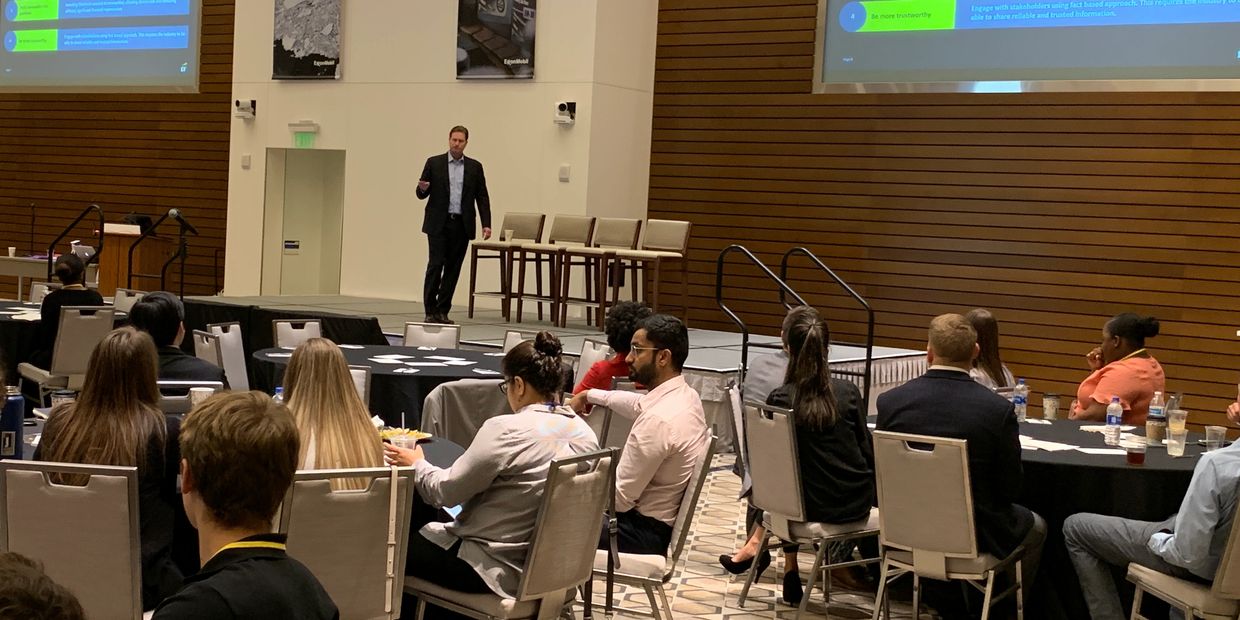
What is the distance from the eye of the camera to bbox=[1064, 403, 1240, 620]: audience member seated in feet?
12.2

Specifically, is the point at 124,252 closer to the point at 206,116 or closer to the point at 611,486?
the point at 206,116

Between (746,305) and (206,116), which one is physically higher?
(206,116)

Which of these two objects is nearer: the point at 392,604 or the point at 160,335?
the point at 392,604

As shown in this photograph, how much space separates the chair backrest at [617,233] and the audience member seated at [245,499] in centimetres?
843

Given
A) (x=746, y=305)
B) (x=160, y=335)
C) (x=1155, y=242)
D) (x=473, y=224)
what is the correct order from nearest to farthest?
(x=160, y=335) → (x=1155, y=242) → (x=473, y=224) → (x=746, y=305)

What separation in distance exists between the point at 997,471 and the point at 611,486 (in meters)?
1.39

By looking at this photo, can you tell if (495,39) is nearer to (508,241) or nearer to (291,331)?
(508,241)

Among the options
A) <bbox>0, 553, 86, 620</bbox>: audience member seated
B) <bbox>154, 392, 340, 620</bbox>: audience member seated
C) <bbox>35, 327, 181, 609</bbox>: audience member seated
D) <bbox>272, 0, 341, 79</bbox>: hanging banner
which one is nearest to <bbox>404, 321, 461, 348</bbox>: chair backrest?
<bbox>35, 327, 181, 609</bbox>: audience member seated

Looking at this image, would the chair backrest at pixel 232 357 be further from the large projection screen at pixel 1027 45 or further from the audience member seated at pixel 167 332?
the large projection screen at pixel 1027 45

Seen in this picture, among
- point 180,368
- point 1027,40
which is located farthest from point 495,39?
point 180,368

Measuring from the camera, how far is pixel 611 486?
373cm

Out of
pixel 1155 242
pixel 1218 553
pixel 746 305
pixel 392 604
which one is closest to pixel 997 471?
pixel 1218 553

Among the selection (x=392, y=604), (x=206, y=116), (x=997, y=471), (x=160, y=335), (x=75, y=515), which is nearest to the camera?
(x=75, y=515)

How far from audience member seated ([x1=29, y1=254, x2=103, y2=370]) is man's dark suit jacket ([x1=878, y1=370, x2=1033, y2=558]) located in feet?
18.5
